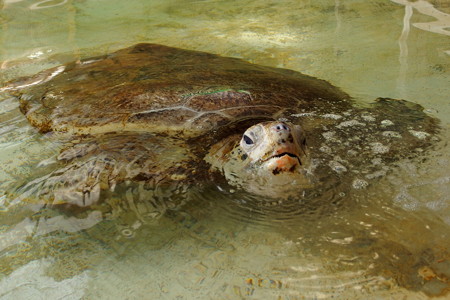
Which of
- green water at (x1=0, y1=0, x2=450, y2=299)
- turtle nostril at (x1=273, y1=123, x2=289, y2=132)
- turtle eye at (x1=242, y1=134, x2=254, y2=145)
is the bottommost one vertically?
green water at (x1=0, y1=0, x2=450, y2=299)

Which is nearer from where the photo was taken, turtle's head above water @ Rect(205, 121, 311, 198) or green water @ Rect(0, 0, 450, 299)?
green water @ Rect(0, 0, 450, 299)

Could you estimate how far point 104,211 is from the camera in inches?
96.4

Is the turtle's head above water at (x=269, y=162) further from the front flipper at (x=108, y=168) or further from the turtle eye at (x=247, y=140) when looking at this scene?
the front flipper at (x=108, y=168)

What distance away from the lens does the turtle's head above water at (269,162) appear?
8.57ft

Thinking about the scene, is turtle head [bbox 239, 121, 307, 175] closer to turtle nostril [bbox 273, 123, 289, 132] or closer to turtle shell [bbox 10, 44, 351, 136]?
turtle nostril [bbox 273, 123, 289, 132]

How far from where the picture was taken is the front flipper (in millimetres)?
2545

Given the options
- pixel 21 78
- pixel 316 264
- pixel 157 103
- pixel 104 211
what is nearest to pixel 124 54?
pixel 21 78

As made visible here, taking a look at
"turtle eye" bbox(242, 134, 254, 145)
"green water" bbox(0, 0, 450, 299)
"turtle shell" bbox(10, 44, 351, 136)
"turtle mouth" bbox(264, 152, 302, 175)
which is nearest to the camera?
"green water" bbox(0, 0, 450, 299)

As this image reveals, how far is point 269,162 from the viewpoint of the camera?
8.76ft

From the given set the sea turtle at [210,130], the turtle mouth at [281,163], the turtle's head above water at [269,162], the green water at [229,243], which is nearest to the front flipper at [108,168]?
the sea turtle at [210,130]

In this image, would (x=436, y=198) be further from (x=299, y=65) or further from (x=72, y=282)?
(x=299, y=65)

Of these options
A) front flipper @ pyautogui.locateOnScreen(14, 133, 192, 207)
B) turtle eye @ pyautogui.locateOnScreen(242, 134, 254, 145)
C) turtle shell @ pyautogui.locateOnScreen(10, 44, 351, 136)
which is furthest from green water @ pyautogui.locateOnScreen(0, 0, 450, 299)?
turtle eye @ pyautogui.locateOnScreen(242, 134, 254, 145)

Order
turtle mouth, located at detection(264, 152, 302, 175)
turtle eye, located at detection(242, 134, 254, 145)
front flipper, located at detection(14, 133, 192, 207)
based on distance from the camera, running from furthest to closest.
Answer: turtle eye, located at detection(242, 134, 254, 145) < turtle mouth, located at detection(264, 152, 302, 175) < front flipper, located at detection(14, 133, 192, 207)

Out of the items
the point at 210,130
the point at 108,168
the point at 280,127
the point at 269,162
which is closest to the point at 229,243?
→ the point at 269,162
